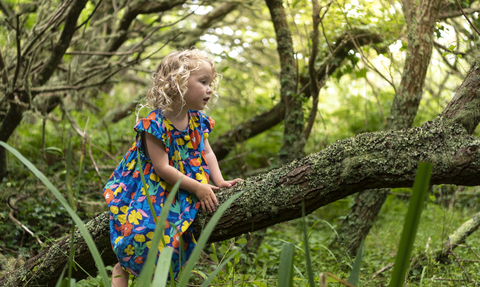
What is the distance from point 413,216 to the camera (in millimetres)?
823

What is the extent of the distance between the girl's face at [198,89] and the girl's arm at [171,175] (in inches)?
11.8

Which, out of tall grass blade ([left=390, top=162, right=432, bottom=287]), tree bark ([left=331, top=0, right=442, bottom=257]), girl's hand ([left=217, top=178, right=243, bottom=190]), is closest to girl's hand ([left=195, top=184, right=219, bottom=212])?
girl's hand ([left=217, top=178, right=243, bottom=190])

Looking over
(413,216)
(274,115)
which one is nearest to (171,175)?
(413,216)

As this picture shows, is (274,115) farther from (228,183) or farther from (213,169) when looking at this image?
(228,183)

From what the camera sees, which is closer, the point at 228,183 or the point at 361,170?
the point at 361,170

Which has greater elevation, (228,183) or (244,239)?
(228,183)

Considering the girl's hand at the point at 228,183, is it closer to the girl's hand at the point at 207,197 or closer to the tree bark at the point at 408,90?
the girl's hand at the point at 207,197

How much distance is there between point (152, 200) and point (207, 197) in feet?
1.00

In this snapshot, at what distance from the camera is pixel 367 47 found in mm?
3938

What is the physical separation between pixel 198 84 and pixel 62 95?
284 cm

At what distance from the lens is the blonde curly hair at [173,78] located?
2.06 m

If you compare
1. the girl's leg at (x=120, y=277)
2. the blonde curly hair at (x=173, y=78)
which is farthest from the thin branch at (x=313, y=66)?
the girl's leg at (x=120, y=277)

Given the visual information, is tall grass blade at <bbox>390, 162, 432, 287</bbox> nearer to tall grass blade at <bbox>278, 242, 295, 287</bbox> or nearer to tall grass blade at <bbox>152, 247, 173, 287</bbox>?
tall grass blade at <bbox>278, 242, 295, 287</bbox>

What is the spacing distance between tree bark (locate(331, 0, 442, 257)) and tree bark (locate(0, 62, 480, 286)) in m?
1.20
